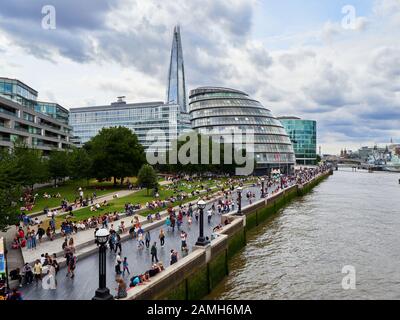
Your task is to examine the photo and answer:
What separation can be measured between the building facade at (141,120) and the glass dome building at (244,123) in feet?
131

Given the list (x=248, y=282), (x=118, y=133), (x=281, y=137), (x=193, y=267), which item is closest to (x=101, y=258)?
(x=193, y=267)

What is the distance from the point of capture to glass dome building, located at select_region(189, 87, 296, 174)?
10481 centimetres

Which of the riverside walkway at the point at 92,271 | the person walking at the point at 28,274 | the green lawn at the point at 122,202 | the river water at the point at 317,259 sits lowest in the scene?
the river water at the point at 317,259

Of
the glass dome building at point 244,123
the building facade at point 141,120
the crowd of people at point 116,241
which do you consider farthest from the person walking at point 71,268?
the building facade at point 141,120

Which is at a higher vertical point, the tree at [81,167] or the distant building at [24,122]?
the distant building at [24,122]

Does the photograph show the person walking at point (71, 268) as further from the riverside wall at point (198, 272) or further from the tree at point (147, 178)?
the tree at point (147, 178)

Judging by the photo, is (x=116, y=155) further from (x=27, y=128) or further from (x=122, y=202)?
(x=27, y=128)

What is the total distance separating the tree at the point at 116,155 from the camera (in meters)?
57.1

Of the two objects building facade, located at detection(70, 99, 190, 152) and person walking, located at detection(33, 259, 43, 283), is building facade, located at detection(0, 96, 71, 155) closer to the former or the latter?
person walking, located at detection(33, 259, 43, 283)

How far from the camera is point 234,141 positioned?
10356 cm

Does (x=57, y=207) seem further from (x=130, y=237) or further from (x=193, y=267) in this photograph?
(x=193, y=267)

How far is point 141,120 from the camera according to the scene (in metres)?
165

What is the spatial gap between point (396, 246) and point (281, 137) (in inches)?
3371

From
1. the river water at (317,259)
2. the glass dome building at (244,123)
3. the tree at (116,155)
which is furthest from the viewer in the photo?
the glass dome building at (244,123)
